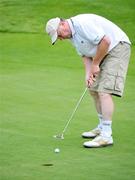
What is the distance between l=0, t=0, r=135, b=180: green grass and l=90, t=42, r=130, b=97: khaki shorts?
0.55m

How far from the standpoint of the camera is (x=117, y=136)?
24.5ft

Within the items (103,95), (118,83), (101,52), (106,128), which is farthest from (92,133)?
(101,52)

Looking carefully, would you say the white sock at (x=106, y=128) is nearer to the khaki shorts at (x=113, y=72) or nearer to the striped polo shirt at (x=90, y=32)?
the khaki shorts at (x=113, y=72)

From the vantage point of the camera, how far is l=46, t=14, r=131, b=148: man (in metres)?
6.87

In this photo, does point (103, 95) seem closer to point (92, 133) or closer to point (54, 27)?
point (92, 133)

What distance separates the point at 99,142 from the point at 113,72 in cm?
69

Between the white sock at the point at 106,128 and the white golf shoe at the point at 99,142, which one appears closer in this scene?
the white golf shoe at the point at 99,142

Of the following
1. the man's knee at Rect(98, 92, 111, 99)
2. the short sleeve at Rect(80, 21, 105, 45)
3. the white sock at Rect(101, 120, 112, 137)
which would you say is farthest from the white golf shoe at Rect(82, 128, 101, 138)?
the short sleeve at Rect(80, 21, 105, 45)

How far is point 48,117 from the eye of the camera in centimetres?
828

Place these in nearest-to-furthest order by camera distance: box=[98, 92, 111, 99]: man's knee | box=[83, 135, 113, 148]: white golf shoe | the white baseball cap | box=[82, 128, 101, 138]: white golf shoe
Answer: the white baseball cap → box=[83, 135, 113, 148]: white golf shoe → box=[98, 92, 111, 99]: man's knee → box=[82, 128, 101, 138]: white golf shoe

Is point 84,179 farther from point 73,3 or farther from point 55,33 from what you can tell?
point 73,3

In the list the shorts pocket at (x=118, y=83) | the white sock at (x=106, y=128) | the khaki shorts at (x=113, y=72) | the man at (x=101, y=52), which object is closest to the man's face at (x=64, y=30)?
the man at (x=101, y=52)

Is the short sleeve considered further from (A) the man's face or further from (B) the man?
(A) the man's face

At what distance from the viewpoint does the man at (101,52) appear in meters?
6.87
